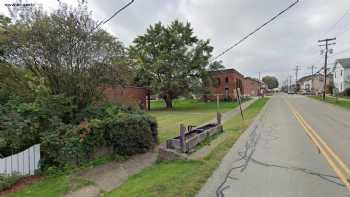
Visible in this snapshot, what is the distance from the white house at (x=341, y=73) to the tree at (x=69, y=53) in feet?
175

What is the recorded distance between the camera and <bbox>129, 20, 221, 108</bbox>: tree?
27639mm

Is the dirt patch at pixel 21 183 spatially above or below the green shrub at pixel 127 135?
below

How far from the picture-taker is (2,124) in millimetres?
6227

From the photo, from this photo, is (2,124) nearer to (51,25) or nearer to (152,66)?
(51,25)

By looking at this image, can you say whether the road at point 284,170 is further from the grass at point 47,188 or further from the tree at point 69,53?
the tree at point 69,53

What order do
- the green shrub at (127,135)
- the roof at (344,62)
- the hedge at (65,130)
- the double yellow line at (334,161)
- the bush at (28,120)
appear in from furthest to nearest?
the roof at (344,62)
the green shrub at (127,135)
the hedge at (65,130)
the bush at (28,120)
the double yellow line at (334,161)

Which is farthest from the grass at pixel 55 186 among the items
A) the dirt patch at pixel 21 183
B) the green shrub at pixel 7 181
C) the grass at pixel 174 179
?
the grass at pixel 174 179

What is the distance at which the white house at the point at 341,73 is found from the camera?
49153mm

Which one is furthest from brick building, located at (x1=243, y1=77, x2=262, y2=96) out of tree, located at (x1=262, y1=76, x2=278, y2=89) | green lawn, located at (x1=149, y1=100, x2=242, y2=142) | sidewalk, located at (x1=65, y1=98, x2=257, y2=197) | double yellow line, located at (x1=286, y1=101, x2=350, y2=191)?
tree, located at (x1=262, y1=76, x2=278, y2=89)

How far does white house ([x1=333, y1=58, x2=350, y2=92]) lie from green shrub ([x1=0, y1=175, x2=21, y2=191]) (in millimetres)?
56821

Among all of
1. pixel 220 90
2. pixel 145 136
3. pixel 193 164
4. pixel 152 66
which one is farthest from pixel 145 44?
pixel 193 164

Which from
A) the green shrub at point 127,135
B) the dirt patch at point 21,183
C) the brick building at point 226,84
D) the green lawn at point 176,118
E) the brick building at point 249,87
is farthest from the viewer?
the brick building at point 249,87

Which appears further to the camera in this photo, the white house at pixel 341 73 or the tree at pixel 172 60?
the white house at pixel 341 73

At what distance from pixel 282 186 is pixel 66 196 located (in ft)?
14.9
